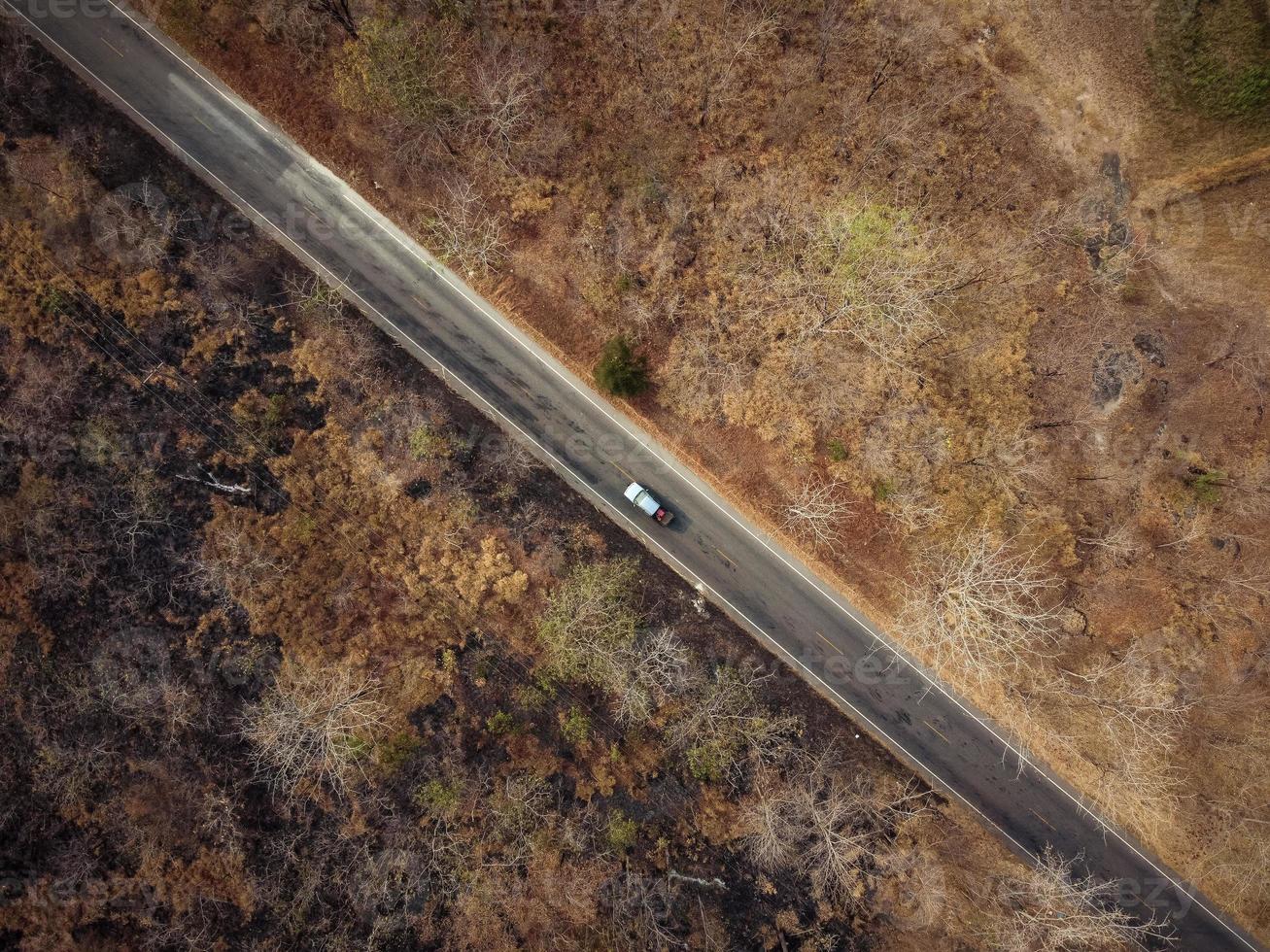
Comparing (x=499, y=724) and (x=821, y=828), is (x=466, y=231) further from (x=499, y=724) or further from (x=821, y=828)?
(x=821, y=828)

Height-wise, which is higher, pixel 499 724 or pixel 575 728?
pixel 575 728

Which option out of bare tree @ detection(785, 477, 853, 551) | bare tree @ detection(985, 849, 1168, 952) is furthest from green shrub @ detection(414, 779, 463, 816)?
bare tree @ detection(985, 849, 1168, 952)

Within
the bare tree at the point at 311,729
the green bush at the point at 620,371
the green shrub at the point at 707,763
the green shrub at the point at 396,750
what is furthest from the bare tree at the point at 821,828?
the green bush at the point at 620,371

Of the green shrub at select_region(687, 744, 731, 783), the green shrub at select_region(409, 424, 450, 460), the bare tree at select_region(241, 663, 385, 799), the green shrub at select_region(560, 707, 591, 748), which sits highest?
the green shrub at select_region(409, 424, 450, 460)

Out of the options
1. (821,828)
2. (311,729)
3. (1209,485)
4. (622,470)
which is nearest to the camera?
(311,729)

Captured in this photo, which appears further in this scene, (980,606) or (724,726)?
(724,726)

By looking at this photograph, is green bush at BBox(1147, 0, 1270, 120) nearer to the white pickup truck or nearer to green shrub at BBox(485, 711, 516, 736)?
the white pickup truck

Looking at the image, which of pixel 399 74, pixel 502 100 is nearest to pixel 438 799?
pixel 502 100

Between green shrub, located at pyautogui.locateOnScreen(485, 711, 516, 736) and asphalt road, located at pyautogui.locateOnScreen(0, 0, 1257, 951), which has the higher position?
asphalt road, located at pyautogui.locateOnScreen(0, 0, 1257, 951)
